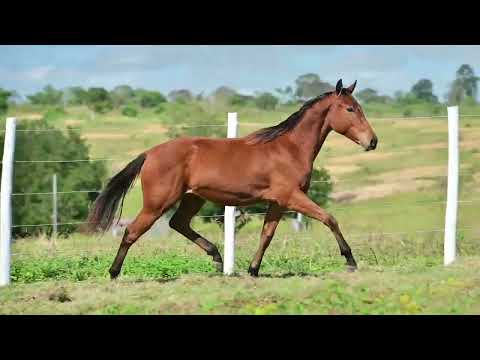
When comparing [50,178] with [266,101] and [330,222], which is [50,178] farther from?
[266,101]

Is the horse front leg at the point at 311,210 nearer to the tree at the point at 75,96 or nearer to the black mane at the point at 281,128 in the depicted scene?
the black mane at the point at 281,128

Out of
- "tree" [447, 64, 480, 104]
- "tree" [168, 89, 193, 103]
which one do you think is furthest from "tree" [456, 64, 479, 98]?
"tree" [168, 89, 193, 103]

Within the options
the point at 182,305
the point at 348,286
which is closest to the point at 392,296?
the point at 348,286

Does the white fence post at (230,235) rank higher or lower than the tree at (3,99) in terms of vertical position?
lower

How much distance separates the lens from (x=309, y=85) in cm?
3650

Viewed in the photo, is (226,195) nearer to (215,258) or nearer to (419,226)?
(215,258)

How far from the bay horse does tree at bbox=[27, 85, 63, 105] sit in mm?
37713

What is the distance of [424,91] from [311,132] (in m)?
30.5

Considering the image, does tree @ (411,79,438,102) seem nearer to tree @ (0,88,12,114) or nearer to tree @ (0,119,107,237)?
tree @ (0,119,107,237)

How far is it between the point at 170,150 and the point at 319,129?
5.92 feet

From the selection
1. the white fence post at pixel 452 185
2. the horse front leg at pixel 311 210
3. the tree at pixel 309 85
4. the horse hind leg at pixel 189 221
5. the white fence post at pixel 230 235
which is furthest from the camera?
the tree at pixel 309 85

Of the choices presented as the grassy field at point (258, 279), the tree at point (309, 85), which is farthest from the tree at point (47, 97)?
the grassy field at point (258, 279)

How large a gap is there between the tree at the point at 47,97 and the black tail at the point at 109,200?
122 ft

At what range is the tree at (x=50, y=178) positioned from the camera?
23.2 meters
